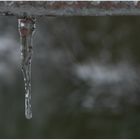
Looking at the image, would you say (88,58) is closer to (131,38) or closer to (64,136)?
(131,38)

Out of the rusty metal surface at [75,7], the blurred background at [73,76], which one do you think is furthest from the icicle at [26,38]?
the blurred background at [73,76]

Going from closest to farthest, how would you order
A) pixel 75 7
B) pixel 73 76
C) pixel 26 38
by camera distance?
pixel 75 7, pixel 26 38, pixel 73 76

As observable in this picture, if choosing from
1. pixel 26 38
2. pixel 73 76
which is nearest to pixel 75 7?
pixel 26 38

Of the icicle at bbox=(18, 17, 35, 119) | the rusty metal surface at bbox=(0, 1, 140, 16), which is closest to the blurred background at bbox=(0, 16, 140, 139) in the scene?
the icicle at bbox=(18, 17, 35, 119)

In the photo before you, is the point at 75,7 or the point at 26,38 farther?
the point at 26,38

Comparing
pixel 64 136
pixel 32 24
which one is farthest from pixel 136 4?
pixel 64 136

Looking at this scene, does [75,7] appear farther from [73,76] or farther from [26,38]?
[73,76]

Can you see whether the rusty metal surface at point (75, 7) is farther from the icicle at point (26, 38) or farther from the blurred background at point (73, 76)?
the blurred background at point (73, 76)
